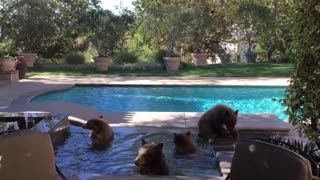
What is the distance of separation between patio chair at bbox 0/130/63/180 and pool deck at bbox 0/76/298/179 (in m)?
1.18

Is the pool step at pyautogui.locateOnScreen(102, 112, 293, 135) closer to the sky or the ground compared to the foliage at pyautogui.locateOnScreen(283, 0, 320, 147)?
closer to the ground

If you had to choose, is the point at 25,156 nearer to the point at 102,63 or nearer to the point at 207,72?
the point at 207,72

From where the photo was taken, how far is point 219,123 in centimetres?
633

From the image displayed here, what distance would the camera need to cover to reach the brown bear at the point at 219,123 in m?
6.20

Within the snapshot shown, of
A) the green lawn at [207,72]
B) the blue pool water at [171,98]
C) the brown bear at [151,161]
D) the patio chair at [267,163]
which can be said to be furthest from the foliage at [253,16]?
the patio chair at [267,163]

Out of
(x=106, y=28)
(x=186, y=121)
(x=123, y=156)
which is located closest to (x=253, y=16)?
(x=106, y=28)

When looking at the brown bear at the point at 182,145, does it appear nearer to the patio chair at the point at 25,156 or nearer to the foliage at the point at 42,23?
the patio chair at the point at 25,156

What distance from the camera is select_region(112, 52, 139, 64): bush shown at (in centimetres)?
1938

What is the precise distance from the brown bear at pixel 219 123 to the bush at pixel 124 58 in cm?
1320

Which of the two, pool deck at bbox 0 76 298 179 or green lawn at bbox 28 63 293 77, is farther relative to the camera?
green lawn at bbox 28 63 293 77

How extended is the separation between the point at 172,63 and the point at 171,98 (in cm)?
535

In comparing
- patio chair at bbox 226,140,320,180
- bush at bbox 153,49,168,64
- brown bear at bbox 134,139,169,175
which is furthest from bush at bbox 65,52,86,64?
patio chair at bbox 226,140,320,180

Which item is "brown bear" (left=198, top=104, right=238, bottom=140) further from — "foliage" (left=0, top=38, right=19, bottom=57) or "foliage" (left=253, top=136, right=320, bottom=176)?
"foliage" (left=0, top=38, right=19, bottom=57)

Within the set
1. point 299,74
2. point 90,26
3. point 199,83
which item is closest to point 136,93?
point 199,83
